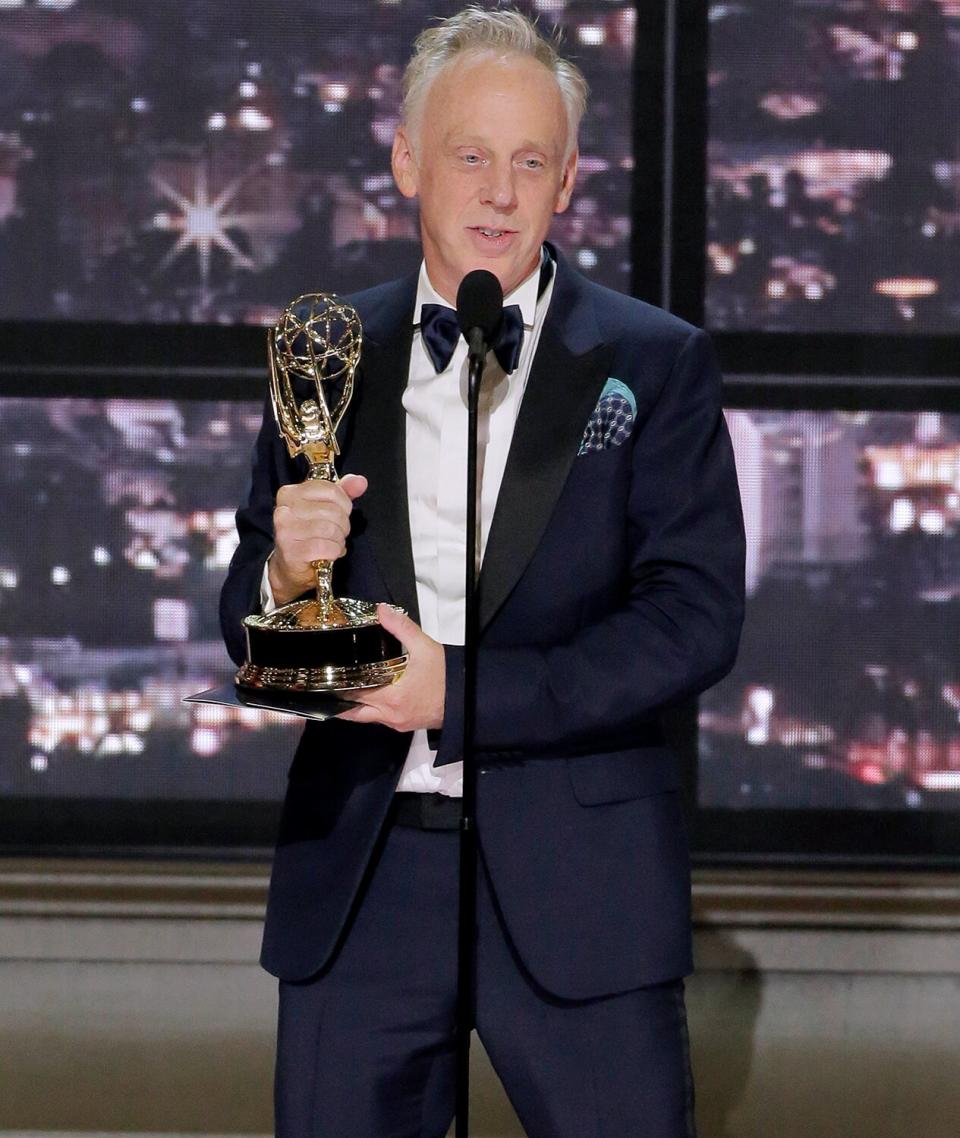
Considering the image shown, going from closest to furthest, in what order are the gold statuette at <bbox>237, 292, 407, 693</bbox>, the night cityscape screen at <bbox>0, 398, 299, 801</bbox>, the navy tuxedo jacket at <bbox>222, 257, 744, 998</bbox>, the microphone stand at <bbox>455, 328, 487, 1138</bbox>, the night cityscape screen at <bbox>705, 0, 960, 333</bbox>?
the microphone stand at <bbox>455, 328, 487, 1138</bbox> → the gold statuette at <bbox>237, 292, 407, 693</bbox> → the navy tuxedo jacket at <bbox>222, 257, 744, 998</bbox> → the night cityscape screen at <bbox>705, 0, 960, 333</bbox> → the night cityscape screen at <bbox>0, 398, 299, 801</bbox>

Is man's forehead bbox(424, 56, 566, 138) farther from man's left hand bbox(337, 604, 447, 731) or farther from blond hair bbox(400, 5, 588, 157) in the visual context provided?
man's left hand bbox(337, 604, 447, 731)

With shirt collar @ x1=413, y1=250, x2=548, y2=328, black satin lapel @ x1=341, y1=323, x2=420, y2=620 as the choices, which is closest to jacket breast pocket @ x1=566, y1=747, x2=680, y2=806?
black satin lapel @ x1=341, y1=323, x2=420, y2=620

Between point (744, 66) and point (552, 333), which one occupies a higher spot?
point (744, 66)

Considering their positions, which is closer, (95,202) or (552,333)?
(552,333)

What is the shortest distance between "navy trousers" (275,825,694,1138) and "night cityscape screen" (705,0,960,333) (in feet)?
5.62

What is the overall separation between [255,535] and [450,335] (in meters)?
0.33

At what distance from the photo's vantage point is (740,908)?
3.05 meters

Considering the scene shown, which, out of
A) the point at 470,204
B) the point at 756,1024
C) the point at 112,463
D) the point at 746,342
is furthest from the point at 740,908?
the point at 470,204

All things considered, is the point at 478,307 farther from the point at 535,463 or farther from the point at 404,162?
the point at 404,162

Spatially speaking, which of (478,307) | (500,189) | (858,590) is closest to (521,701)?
(478,307)

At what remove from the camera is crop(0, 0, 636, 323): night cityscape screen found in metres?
3.06

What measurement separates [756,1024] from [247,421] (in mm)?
1561

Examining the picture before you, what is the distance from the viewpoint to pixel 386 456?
1716 mm

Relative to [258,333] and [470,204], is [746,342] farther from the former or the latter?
[470,204]
